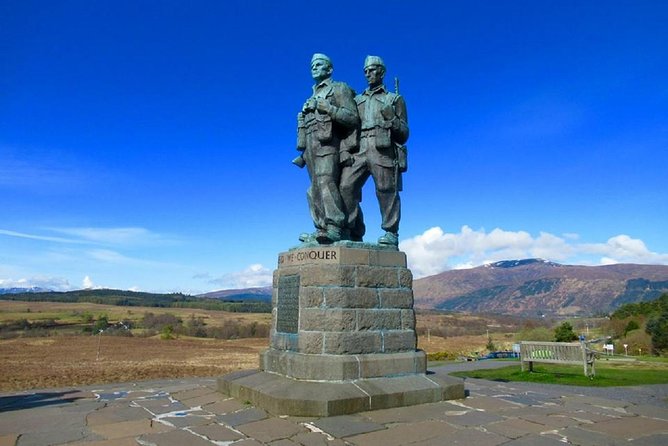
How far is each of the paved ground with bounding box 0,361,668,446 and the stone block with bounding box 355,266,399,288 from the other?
181 centimetres

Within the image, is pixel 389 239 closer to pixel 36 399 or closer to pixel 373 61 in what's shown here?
pixel 373 61

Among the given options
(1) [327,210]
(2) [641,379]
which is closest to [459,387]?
(1) [327,210]

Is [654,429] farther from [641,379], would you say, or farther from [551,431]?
[641,379]

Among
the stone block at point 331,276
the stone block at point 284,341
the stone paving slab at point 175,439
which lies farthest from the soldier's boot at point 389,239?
the stone paving slab at point 175,439

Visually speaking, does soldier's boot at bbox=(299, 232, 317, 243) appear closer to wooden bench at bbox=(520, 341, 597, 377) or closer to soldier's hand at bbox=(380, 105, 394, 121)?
soldier's hand at bbox=(380, 105, 394, 121)

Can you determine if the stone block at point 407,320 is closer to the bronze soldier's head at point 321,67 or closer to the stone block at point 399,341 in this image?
the stone block at point 399,341

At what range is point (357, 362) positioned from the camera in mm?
6918

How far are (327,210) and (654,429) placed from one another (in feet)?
16.9

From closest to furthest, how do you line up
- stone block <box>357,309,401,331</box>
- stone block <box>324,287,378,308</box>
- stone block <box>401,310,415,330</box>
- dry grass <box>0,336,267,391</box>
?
1. stone block <box>324,287,378,308</box>
2. stone block <box>357,309,401,331</box>
3. stone block <box>401,310,415,330</box>
4. dry grass <box>0,336,267,391</box>

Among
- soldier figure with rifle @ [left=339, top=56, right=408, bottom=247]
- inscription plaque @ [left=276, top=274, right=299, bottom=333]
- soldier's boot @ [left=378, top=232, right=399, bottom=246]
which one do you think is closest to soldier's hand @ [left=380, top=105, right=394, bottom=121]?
soldier figure with rifle @ [left=339, top=56, right=408, bottom=247]

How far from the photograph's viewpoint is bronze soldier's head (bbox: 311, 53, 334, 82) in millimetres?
8375

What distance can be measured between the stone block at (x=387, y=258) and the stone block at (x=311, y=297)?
935mm

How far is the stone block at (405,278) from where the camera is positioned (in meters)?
7.79

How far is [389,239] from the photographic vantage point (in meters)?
8.12
